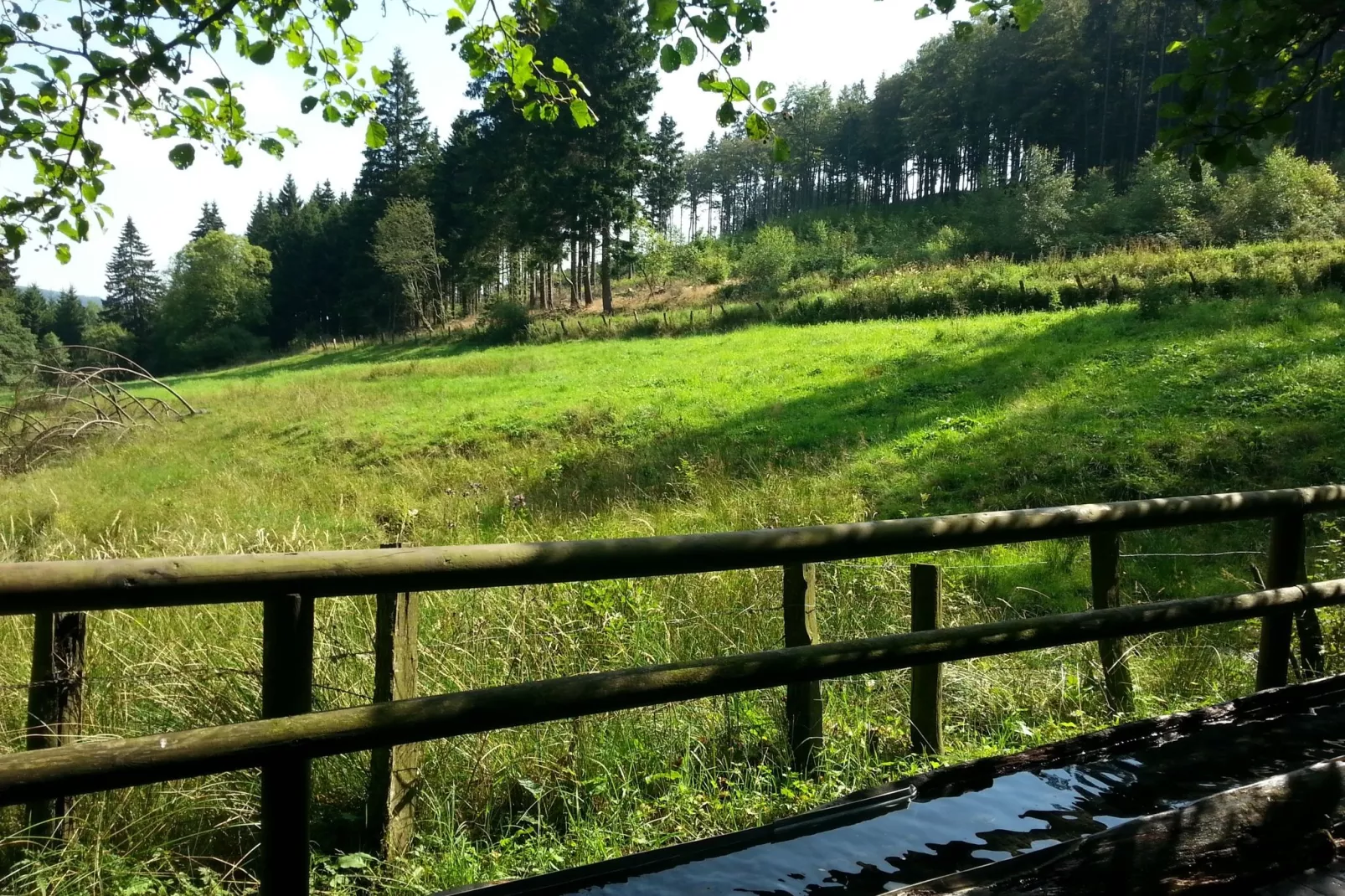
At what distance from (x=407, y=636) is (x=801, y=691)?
5.75 ft

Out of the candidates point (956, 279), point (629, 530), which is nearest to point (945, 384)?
point (629, 530)

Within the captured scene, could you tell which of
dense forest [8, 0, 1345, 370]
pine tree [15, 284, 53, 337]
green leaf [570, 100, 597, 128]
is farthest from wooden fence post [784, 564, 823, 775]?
pine tree [15, 284, 53, 337]

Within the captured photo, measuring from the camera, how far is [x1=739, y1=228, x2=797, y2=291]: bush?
42.7 m

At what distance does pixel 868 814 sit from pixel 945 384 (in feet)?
44.6

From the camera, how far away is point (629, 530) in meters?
8.43

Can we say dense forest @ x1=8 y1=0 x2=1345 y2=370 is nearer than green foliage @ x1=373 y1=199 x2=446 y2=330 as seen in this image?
Yes

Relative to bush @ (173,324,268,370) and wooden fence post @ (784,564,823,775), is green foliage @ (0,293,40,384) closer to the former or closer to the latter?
bush @ (173,324,268,370)

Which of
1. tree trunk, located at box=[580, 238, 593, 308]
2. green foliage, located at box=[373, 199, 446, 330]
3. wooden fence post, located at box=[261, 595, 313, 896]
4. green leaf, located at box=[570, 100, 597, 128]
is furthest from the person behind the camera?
tree trunk, located at box=[580, 238, 593, 308]

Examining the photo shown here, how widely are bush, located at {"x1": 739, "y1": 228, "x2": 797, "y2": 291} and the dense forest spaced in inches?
12.5

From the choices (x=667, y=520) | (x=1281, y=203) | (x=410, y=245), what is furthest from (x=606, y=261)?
(x=667, y=520)

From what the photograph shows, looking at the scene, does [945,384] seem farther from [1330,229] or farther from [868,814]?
[1330,229]

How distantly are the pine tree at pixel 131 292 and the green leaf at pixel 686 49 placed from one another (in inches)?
3920

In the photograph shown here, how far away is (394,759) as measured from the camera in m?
3.21

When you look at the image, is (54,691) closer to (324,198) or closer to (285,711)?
(285,711)
